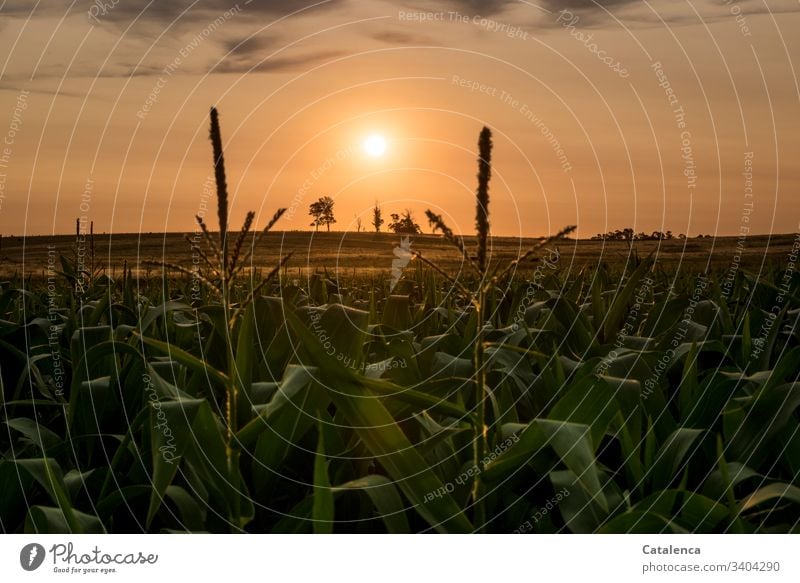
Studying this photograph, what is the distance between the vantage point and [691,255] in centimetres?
926

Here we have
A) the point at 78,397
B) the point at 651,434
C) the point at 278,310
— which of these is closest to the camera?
the point at 651,434

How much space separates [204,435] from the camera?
156 centimetres

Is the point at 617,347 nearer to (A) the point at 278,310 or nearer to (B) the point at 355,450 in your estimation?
(B) the point at 355,450

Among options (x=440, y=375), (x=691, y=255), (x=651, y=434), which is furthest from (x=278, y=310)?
(x=691, y=255)

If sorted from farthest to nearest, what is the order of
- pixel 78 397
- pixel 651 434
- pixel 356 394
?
pixel 78 397 → pixel 651 434 → pixel 356 394

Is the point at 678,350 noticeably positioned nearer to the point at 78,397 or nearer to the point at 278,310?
the point at 278,310
